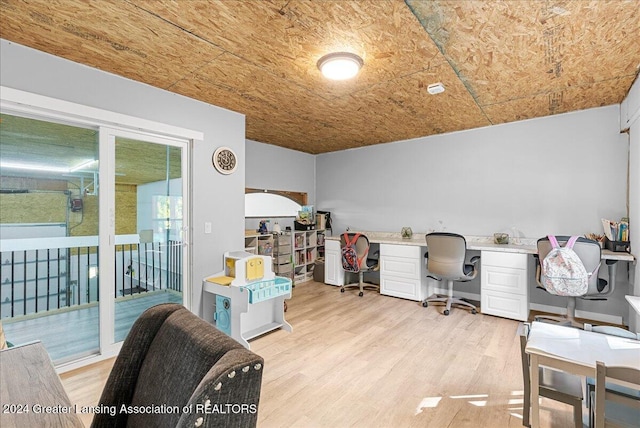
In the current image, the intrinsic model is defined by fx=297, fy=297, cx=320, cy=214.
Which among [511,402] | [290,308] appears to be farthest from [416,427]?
[290,308]

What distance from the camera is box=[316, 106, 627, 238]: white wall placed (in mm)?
3416

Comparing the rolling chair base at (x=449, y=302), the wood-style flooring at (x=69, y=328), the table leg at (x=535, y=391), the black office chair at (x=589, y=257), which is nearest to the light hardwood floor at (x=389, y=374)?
the rolling chair base at (x=449, y=302)

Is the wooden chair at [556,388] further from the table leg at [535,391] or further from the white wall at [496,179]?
the white wall at [496,179]

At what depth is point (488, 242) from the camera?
13.4 feet

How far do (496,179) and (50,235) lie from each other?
4897mm

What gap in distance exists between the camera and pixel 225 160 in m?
3.26

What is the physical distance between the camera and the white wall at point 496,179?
3416 mm

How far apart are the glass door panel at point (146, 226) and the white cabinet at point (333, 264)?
2566 millimetres

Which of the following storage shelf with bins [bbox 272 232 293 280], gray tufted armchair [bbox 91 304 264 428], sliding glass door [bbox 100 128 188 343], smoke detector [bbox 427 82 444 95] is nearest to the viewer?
gray tufted armchair [bbox 91 304 264 428]

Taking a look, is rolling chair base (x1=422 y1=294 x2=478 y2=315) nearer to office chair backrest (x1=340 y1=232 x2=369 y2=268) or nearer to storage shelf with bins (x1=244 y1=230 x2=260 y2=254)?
office chair backrest (x1=340 y1=232 x2=369 y2=268)

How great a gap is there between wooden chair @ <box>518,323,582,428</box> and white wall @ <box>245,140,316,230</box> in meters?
3.93

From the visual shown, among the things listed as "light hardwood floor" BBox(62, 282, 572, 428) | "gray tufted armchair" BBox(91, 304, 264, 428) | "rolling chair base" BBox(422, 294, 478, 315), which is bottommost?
"light hardwood floor" BBox(62, 282, 572, 428)

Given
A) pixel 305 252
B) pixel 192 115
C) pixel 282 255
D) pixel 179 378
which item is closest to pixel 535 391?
pixel 179 378

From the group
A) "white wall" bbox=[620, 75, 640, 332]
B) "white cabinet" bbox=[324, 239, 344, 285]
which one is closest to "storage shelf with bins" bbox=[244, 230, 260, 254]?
"white cabinet" bbox=[324, 239, 344, 285]
